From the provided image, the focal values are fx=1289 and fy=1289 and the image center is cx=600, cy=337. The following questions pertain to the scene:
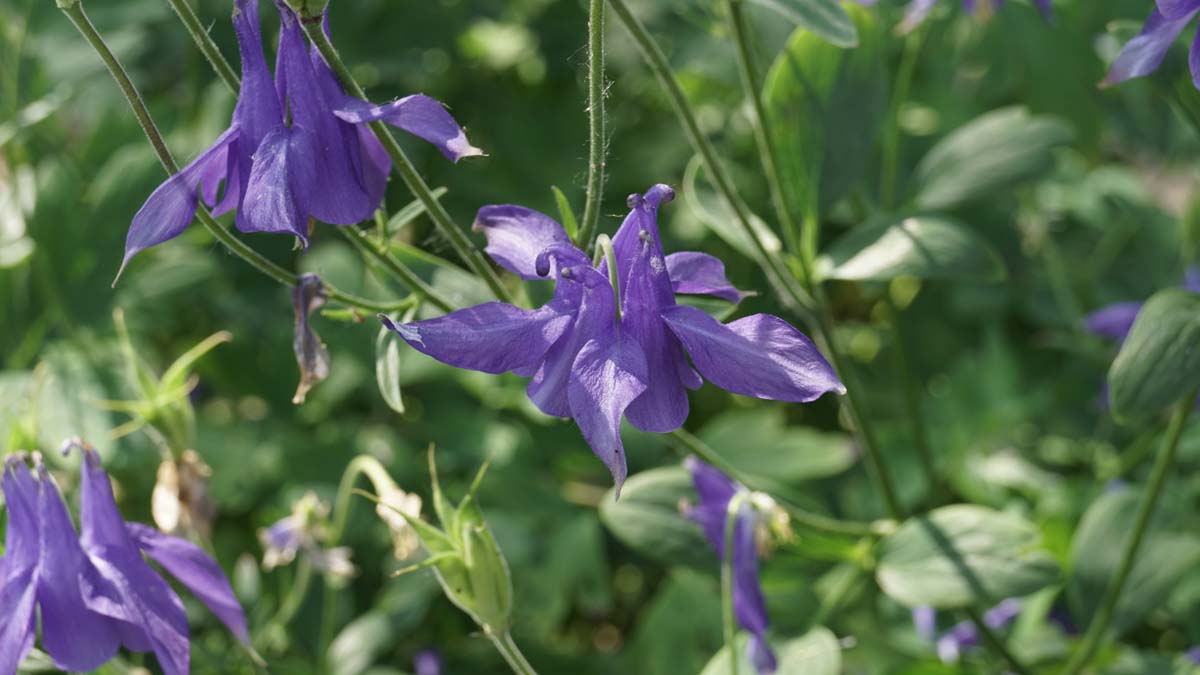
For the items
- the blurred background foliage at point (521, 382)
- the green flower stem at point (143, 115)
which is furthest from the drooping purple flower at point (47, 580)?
the blurred background foliage at point (521, 382)

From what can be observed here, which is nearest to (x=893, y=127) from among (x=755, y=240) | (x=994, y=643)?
(x=755, y=240)

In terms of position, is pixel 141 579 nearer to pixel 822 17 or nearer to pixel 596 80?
pixel 596 80

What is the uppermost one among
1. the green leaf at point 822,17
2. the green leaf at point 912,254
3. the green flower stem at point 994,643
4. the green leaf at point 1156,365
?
the green leaf at point 822,17

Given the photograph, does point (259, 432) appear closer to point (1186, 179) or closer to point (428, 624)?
point (428, 624)

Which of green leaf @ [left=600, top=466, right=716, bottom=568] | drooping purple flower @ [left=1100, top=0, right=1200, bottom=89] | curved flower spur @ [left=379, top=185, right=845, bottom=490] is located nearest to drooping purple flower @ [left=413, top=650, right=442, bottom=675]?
green leaf @ [left=600, top=466, right=716, bottom=568]

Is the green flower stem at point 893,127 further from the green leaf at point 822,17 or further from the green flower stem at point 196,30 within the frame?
the green flower stem at point 196,30
